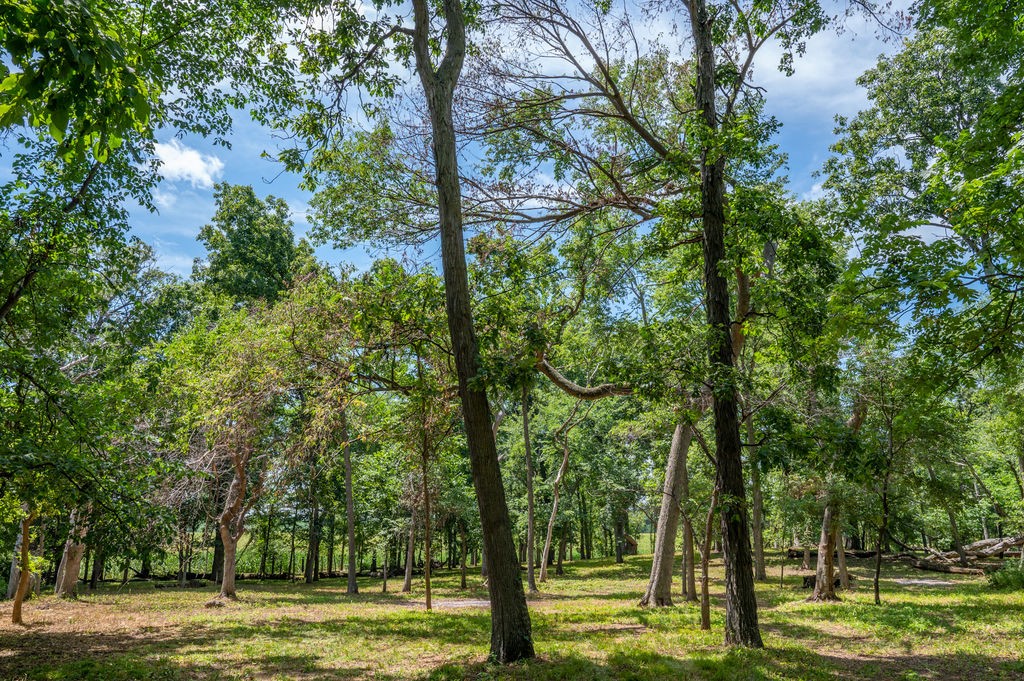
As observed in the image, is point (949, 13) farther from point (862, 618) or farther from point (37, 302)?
point (37, 302)

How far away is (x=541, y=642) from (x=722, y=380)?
201 inches

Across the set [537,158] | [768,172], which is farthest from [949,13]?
[537,158]

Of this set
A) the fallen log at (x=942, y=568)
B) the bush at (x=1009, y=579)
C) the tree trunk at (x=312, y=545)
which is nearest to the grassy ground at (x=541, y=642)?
the bush at (x=1009, y=579)

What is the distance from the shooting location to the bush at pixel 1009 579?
56.4 feet

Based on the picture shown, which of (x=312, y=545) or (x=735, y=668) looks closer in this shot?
(x=735, y=668)

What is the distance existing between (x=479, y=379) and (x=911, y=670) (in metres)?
6.96

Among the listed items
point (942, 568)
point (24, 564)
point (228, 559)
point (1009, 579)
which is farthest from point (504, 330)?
point (942, 568)

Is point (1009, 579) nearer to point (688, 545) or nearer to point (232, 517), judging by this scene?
point (688, 545)

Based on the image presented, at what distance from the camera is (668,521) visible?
14180 millimetres

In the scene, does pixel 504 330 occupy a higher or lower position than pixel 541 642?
higher

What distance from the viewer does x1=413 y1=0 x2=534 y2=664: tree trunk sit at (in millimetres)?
7324

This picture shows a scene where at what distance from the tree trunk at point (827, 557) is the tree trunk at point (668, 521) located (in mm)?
4568

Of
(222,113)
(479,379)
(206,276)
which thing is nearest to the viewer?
(479,379)

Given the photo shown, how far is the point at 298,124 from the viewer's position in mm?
9352
